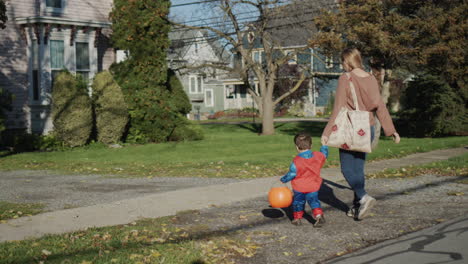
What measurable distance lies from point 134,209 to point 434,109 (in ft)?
59.2

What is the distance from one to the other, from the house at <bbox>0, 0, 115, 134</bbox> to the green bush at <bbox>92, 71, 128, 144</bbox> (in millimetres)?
2167

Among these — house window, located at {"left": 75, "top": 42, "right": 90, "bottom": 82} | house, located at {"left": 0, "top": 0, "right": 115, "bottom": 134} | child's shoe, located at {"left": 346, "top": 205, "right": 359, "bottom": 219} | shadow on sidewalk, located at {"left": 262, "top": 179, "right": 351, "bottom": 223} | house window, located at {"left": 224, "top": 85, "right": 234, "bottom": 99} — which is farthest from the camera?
house window, located at {"left": 224, "top": 85, "right": 234, "bottom": 99}

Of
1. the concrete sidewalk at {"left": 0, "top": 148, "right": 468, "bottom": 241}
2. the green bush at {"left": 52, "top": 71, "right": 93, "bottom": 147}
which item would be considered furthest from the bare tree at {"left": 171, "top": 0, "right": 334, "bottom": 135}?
the concrete sidewalk at {"left": 0, "top": 148, "right": 468, "bottom": 241}

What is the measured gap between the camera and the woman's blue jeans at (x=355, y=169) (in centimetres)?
634

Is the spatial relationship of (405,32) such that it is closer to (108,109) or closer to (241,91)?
(108,109)

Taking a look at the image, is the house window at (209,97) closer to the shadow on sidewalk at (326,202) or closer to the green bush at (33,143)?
the green bush at (33,143)

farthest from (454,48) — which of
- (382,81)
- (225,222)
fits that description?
(225,222)

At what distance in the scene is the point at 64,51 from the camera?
2042 cm

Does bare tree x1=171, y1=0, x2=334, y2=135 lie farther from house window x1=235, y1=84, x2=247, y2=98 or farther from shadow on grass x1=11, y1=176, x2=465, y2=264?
house window x1=235, y1=84, x2=247, y2=98

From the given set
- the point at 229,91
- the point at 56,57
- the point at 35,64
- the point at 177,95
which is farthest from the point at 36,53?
the point at 229,91

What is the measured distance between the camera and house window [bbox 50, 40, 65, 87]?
20.1 meters

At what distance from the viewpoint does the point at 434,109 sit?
73.6ft

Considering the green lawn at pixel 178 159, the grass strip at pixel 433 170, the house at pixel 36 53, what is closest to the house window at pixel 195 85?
the house at pixel 36 53

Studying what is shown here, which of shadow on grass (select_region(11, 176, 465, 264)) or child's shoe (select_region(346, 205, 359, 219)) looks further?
child's shoe (select_region(346, 205, 359, 219))
